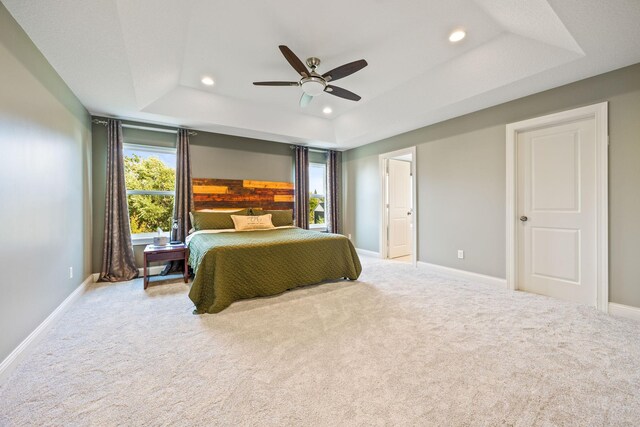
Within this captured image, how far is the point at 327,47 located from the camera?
2.88 metres

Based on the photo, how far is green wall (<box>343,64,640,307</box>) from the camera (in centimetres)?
255

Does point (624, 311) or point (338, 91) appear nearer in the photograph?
point (624, 311)

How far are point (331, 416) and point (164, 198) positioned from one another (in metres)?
4.32

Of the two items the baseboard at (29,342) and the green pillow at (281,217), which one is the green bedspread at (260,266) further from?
the green pillow at (281,217)

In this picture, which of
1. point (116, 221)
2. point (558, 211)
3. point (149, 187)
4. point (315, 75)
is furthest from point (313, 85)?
point (116, 221)

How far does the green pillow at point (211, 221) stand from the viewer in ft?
14.1

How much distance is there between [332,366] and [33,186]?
2717 millimetres

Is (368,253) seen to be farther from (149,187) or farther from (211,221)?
(149,187)

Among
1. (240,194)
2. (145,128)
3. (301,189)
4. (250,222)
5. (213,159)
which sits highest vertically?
(145,128)

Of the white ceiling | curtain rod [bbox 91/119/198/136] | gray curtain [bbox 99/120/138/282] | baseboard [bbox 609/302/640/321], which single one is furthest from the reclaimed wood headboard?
baseboard [bbox 609/302/640/321]

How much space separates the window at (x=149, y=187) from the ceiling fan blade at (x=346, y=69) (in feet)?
10.2

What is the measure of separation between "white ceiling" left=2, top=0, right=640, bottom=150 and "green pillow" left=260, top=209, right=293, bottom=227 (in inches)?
73.4

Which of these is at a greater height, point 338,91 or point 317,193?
point 338,91

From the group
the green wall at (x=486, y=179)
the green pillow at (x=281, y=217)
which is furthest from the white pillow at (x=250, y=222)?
the green wall at (x=486, y=179)
